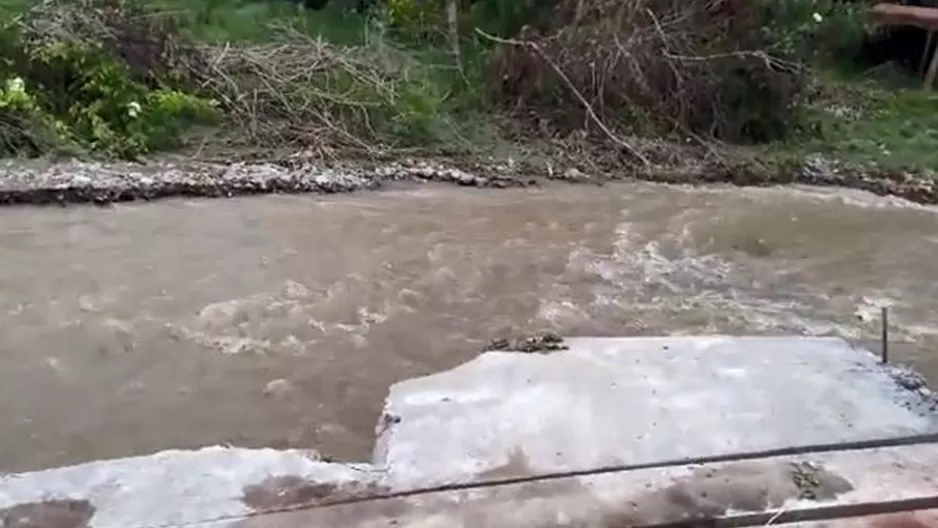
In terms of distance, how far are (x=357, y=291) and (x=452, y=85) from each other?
11.2 ft

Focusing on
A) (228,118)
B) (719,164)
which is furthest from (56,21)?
(719,164)

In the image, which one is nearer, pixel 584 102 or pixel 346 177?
pixel 346 177

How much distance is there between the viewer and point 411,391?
142 inches

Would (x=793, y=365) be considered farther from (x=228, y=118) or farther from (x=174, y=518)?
(x=228, y=118)

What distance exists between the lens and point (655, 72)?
24.6 ft

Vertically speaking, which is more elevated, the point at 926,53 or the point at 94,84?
the point at 94,84

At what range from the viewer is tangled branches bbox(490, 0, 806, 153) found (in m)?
7.43

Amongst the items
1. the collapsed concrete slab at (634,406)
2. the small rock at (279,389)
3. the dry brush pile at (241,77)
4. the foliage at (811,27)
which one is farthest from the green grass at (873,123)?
the small rock at (279,389)

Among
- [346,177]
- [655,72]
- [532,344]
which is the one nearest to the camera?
[532,344]

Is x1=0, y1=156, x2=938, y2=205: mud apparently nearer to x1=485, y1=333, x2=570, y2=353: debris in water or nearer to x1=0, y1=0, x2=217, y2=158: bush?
x1=0, y1=0, x2=217, y2=158: bush

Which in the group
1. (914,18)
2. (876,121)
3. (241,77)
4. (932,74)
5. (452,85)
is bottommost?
(876,121)

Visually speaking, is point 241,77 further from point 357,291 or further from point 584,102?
point 357,291

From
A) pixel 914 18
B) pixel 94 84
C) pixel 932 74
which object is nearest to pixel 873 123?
pixel 914 18

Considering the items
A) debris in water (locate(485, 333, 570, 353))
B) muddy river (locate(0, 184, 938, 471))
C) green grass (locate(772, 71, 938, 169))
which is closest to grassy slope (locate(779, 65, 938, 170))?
green grass (locate(772, 71, 938, 169))
